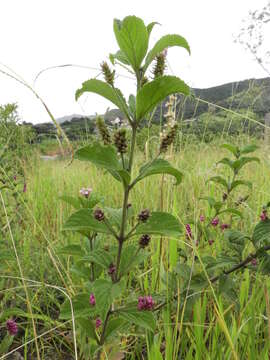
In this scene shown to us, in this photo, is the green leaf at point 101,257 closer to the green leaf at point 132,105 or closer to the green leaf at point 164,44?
the green leaf at point 132,105

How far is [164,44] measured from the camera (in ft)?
2.20

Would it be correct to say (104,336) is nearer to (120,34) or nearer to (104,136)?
(104,136)

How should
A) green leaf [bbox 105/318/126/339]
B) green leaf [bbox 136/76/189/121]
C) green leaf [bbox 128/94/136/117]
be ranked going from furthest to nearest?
green leaf [bbox 105/318/126/339] → green leaf [bbox 128/94/136/117] → green leaf [bbox 136/76/189/121]

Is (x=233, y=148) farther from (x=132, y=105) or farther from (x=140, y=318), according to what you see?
(x=140, y=318)

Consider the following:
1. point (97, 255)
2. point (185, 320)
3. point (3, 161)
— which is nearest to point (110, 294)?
point (97, 255)

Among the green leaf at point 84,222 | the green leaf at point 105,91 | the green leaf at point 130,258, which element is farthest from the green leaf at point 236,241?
the green leaf at point 105,91

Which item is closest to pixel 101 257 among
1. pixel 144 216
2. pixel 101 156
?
pixel 144 216

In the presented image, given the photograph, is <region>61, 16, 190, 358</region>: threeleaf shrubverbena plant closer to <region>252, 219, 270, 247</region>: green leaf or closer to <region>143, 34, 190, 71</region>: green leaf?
<region>143, 34, 190, 71</region>: green leaf

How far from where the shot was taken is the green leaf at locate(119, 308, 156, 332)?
A: 0.70 meters

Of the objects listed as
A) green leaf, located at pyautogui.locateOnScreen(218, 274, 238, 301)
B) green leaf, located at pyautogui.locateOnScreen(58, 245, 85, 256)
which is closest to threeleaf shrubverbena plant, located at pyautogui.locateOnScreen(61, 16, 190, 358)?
green leaf, located at pyautogui.locateOnScreen(58, 245, 85, 256)

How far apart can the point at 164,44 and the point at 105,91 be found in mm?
170

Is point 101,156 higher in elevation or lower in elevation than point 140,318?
higher

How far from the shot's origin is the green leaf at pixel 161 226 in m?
0.67

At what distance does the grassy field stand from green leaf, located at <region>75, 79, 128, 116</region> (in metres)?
0.38
